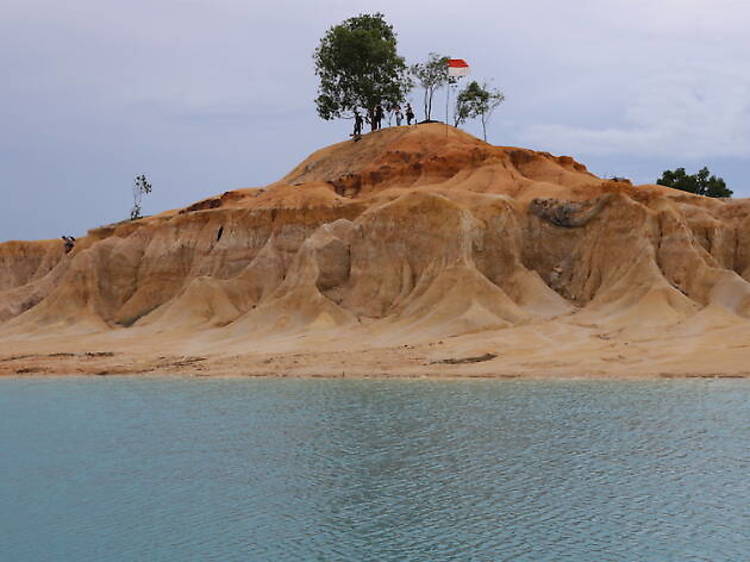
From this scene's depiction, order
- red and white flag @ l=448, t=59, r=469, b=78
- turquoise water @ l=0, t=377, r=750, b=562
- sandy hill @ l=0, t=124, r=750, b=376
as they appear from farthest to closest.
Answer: red and white flag @ l=448, t=59, r=469, b=78, sandy hill @ l=0, t=124, r=750, b=376, turquoise water @ l=0, t=377, r=750, b=562

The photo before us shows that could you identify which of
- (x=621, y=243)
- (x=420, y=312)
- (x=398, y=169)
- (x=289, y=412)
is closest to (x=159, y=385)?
(x=289, y=412)

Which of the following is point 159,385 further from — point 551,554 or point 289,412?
point 551,554

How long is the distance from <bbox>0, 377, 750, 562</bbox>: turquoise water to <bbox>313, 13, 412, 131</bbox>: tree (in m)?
51.3

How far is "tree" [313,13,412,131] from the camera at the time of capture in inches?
3069

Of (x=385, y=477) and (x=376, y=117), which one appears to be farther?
(x=376, y=117)

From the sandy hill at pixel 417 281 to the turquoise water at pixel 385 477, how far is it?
9968mm

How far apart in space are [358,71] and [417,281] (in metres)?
32.4

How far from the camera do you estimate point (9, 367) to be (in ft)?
148

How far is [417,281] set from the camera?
174ft

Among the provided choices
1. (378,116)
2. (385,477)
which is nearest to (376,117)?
(378,116)

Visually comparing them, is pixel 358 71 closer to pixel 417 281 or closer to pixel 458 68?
pixel 458 68

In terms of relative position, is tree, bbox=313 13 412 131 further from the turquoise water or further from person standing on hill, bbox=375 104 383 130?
the turquoise water

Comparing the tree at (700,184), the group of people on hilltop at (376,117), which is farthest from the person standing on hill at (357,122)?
the tree at (700,184)

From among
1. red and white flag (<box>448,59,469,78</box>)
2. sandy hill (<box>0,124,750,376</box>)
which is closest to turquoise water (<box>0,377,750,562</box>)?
sandy hill (<box>0,124,750,376</box>)
